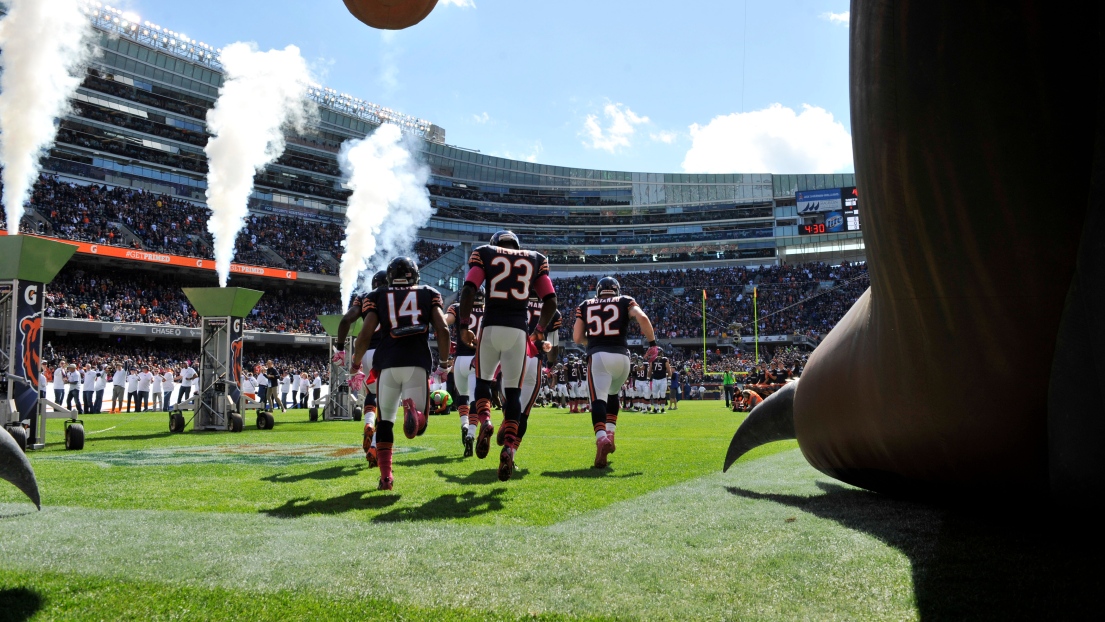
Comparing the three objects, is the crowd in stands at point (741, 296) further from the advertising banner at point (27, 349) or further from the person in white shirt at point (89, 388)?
the advertising banner at point (27, 349)

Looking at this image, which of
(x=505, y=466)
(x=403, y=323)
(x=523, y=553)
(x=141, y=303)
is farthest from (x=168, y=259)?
(x=523, y=553)

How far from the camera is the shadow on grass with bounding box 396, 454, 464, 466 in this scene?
7.68 meters

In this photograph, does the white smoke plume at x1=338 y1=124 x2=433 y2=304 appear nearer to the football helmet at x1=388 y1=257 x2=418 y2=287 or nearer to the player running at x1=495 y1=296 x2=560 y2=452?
the player running at x1=495 y1=296 x2=560 y2=452

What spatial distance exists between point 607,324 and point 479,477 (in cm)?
240

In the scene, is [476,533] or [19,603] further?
[476,533]

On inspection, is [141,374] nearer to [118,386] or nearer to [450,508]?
[118,386]

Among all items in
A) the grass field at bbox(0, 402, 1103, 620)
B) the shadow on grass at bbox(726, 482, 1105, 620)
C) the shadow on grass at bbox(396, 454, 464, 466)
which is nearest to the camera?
the shadow on grass at bbox(726, 482, 1105, 620)

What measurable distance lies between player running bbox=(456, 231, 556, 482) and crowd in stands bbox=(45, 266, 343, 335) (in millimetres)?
30302

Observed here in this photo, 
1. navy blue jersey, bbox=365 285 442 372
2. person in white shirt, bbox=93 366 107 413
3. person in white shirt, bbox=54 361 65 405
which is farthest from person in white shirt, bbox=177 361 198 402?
navy blue jersey, bbox=365 285 442 372

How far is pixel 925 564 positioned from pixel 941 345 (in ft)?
3.29

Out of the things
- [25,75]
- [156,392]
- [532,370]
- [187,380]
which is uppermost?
[25,75]

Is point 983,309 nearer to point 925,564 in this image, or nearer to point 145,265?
point 925,564

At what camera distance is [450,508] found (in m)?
4.70

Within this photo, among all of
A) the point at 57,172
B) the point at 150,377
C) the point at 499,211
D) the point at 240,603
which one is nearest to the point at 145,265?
the point at 57,172
